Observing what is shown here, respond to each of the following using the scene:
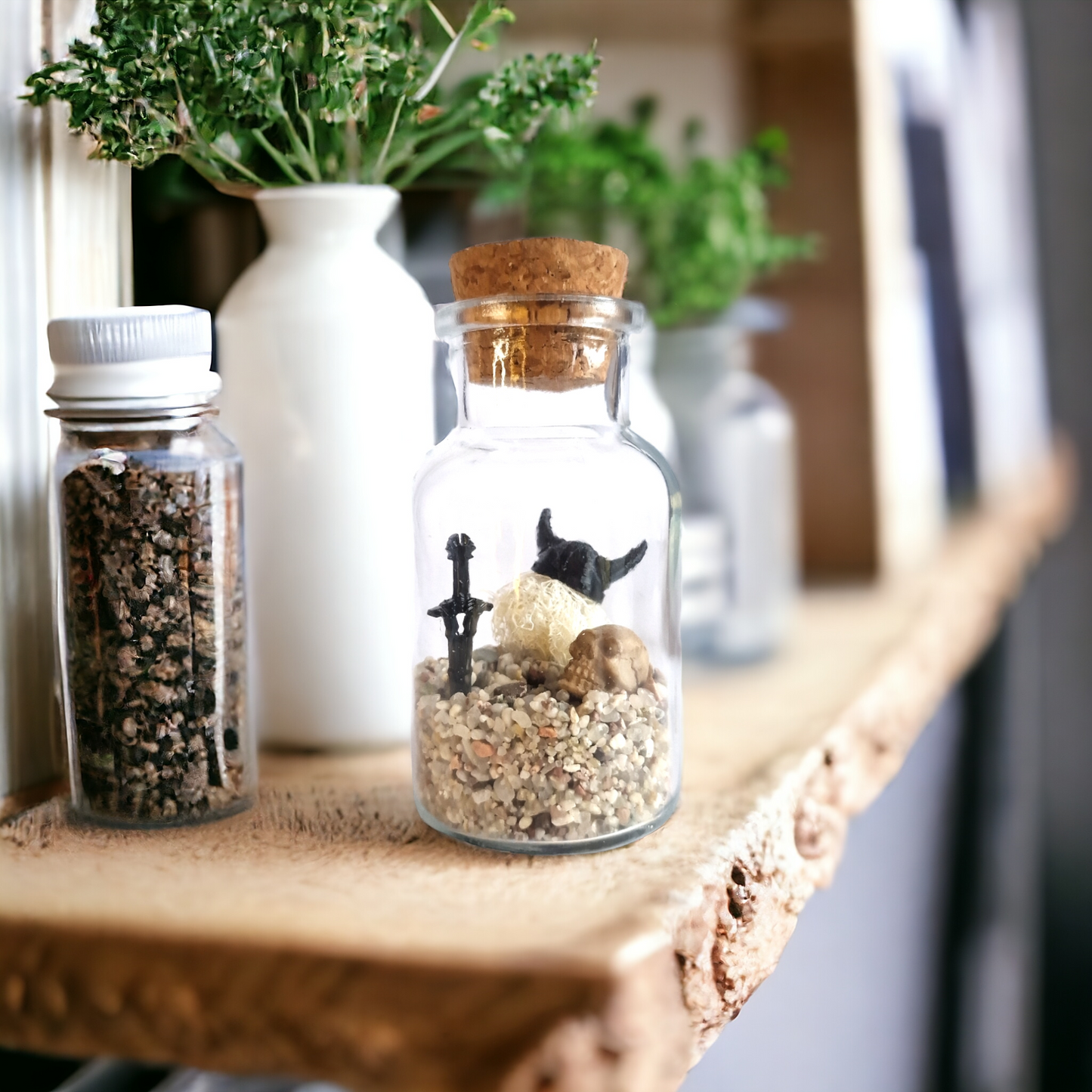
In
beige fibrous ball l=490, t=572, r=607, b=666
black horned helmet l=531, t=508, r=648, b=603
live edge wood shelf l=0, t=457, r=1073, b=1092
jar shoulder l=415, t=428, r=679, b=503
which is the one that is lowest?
live edge wood shelf l=0, t=457, r=1073, b=1092

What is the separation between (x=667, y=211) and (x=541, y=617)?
633 millimetres

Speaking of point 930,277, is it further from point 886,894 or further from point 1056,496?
point 886,894

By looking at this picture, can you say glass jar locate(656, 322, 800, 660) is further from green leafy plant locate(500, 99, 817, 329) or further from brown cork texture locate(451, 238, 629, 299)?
brown cork texture locate(451, 238, 629, 299)

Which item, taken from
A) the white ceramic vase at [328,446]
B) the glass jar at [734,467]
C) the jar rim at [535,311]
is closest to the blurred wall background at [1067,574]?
the glass jar at [734,467]

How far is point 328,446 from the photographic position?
55cm

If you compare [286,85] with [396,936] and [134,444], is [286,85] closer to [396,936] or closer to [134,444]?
[134,444]

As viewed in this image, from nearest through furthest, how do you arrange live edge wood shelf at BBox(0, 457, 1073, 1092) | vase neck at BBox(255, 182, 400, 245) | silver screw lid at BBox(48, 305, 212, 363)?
live edge wood shelf at BBox(0, 457, 1073, 1092) → silver screw lid at BBox(48, 305, 212, 363) → vase neck at BBox(255, 182, 400, 245)

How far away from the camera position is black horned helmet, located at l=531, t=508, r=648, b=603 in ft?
1.42

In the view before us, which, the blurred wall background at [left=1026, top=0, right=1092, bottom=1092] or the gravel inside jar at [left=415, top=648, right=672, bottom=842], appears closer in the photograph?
the gravel inside jar at [left=415, top=648, right=672, bottom=842]

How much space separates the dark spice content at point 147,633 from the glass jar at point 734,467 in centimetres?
57

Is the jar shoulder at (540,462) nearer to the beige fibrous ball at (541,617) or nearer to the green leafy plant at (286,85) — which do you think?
the beige fibrous ball at (541,617)

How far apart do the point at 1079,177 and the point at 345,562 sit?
245 cm

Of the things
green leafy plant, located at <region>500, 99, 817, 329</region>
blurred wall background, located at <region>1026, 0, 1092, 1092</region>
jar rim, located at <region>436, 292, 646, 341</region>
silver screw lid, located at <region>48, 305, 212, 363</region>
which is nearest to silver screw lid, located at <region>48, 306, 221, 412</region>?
silver screw lid, located at <region>48, 305, 212, 363</region>

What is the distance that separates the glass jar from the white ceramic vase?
0.44 meters
